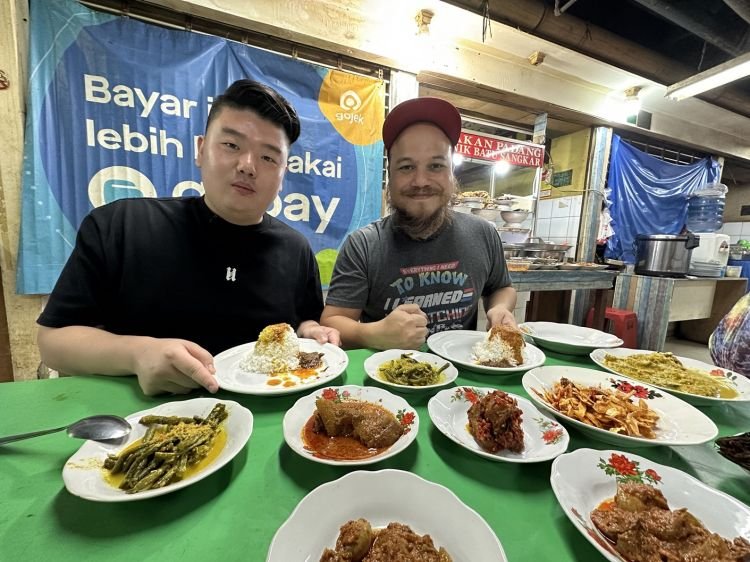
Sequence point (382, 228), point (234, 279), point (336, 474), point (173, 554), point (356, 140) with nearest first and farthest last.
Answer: point (173, 554) < point (336, 474) < point (234, 279) < point (382, 228) < point (356, 140)

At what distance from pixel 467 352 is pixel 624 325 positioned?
15.9 feet

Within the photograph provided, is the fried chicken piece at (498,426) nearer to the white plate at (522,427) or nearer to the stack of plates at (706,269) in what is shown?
the white plate at (522,427)

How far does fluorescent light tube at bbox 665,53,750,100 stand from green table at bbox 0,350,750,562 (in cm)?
526

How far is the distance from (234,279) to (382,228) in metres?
1.15

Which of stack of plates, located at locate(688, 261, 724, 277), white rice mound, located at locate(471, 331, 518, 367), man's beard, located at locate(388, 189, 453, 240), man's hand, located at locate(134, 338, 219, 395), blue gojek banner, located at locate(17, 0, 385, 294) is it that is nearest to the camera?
man's hand, located at locate(134, 338, 219, 395)

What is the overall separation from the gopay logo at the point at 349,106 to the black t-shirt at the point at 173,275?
2.65 m

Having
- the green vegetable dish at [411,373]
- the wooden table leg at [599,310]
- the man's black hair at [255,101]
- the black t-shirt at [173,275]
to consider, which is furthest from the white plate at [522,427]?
the wooden table leg at [599,310]

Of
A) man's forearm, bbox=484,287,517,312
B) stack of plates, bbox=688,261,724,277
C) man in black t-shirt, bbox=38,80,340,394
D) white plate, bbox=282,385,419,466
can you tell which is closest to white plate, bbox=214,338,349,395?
white plate, bbox=282,385,419,466

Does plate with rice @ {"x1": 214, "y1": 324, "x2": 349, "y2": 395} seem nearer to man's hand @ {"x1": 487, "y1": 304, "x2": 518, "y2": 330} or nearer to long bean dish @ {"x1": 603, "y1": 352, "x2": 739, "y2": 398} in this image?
man's hand @ {"x1": 487, "y1": 304, "x2": 518, "y2": 330}

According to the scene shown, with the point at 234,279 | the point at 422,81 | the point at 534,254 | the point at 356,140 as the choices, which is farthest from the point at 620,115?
the point at 234,279

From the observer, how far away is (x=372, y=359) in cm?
145

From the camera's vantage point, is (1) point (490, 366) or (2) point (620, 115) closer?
(1) point (490, 366)

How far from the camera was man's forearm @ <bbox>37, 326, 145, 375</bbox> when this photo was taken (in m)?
1.22

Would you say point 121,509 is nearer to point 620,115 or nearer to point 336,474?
point 336,474
